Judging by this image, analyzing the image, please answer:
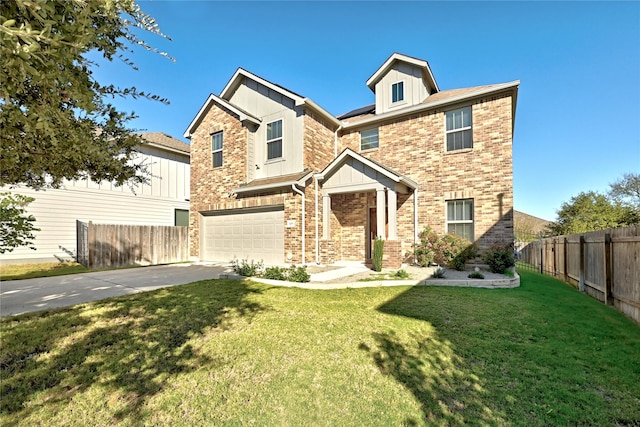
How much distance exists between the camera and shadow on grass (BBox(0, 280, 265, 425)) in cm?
277

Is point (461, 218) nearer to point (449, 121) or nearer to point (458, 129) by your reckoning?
point (458, 129)

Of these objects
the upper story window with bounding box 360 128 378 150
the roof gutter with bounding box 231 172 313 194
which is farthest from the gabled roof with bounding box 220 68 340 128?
the roof gutter with bounding box 231 172 313 194

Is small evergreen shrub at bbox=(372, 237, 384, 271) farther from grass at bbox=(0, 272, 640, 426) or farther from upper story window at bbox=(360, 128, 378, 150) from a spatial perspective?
upper story window at bbox=(360, 128, 378, 150)

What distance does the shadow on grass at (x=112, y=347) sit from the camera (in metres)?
2.77

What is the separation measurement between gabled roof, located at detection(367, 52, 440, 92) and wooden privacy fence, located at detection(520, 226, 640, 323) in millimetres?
8502

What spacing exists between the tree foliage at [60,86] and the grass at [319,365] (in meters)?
→ 2.34

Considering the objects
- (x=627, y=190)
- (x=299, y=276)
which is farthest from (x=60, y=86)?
(x=627, y=190)

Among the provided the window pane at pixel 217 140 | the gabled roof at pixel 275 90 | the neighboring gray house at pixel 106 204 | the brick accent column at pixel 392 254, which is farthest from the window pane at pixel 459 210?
the neighboring gray house at pixel 106 204

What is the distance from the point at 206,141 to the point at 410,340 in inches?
556

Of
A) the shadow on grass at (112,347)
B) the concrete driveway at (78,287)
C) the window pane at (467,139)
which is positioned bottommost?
the concrete driveway at (78,287)

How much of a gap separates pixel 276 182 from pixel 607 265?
10.2 meters

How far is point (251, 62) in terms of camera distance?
45.3 ft

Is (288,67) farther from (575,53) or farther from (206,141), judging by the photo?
(575,53)

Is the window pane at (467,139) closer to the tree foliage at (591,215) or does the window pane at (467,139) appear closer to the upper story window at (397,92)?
the upper story window at (397,92)
